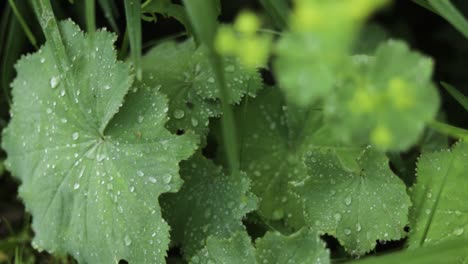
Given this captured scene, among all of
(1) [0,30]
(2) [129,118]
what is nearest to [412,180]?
(2) [129,118]

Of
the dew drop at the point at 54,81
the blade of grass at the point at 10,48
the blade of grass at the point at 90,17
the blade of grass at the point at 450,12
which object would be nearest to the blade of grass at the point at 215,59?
the blade of grass at the point at 90,17

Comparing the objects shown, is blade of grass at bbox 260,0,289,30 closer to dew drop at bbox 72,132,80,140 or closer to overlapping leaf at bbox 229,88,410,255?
overlapping leaf at bbox 229,88,410,255

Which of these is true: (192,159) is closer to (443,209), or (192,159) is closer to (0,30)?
(443,209)

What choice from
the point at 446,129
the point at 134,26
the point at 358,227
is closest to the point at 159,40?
the point at 134,26

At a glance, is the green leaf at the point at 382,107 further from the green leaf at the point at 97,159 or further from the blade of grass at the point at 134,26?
the green leaf at the point at 97,159

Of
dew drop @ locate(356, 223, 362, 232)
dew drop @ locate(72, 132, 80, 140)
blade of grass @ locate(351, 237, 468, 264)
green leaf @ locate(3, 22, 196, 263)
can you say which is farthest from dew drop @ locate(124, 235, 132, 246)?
blade of grass @ locate(351, 237, 468, 264)

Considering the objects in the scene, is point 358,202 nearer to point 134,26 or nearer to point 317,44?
point 134,26
